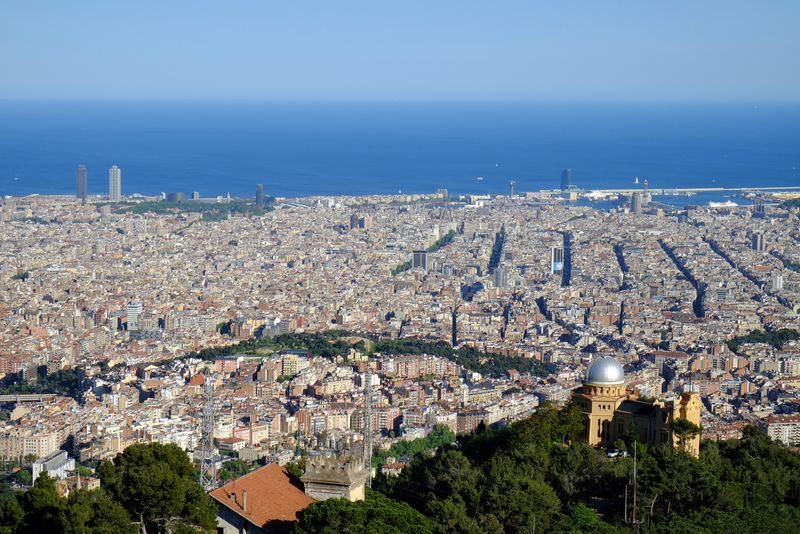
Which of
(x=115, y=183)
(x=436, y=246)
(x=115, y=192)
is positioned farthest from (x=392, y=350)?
(x=115, y=183)

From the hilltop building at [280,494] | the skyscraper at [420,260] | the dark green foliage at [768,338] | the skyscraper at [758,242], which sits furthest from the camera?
the skyscraper at [758,242]

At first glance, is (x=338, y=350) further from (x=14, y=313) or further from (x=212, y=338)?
(x=14, y=313)

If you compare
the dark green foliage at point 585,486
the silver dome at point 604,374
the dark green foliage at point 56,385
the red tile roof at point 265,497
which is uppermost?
the silver dome at point 604,374

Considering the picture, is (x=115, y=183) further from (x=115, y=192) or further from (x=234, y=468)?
(x=234, y=468)

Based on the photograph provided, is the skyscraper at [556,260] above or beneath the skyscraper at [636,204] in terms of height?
beneath

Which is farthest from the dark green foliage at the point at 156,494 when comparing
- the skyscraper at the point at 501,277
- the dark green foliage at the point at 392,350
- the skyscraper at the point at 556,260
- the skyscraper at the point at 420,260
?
the skyscraper at the point at 420,260

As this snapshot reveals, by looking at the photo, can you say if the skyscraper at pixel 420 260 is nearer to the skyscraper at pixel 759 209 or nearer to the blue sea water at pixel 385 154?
the skyscraper at pixel 759 209

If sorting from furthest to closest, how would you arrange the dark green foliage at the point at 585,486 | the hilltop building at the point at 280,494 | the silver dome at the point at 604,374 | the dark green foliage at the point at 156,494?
the silver dome at the point at 604,374 < the dark green foliage at the point at 585,486 < the hilltop building at the point at 280,494 < the dark green foliage at the point at 156,494
